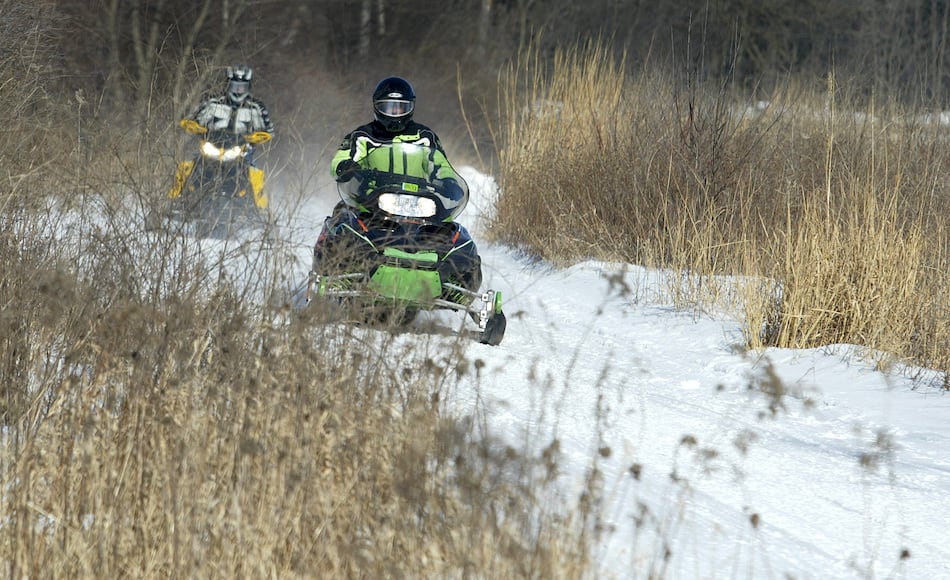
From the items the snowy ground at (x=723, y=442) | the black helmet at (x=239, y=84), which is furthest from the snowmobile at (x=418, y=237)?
the black helmet at (x=239, y=84)

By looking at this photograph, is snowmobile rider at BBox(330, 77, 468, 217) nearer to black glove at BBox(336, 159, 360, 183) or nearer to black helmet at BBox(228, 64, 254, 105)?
black glove at BBox(336, 159, 360, 183)

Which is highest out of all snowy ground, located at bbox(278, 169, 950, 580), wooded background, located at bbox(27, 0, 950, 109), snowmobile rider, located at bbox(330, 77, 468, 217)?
wooded background, located at bbox(27, 0, 950, 109)

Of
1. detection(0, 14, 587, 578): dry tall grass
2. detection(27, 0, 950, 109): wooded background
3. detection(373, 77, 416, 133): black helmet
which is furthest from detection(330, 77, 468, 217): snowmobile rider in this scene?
detection(27, 0, 950, 109): wooded background

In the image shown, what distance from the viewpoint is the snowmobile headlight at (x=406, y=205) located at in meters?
6.44

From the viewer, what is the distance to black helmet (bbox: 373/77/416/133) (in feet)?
23.7

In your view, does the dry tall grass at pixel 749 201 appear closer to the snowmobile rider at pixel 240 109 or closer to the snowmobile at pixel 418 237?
the snowmobile at pixel 418 237

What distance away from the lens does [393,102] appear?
7.22m

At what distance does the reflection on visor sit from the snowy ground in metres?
1.44

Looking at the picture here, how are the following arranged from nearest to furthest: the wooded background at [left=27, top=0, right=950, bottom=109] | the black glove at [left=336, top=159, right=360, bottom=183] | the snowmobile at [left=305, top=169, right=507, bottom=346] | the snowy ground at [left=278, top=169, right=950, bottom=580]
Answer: the snowy ground at [left=278, top=169, right=950, bottom=580] → the snowmobile at [left=305, top=169, right=507, bottom=346] → the black glove at [left=336, top=159, right=360, bottom=183] → the wooded background at [left=27, top=0, right=950, bottom=109]

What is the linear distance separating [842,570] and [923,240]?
3639mm

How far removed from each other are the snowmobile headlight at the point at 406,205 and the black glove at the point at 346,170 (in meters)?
0.34

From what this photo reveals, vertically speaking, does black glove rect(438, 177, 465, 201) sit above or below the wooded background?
below

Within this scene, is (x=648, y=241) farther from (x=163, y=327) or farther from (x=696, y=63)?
(x=163, y=327)

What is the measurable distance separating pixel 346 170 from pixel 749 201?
99.5 inches
